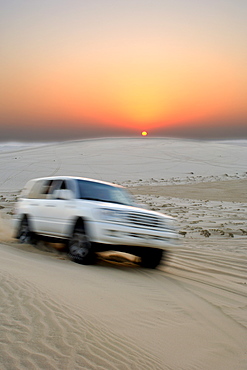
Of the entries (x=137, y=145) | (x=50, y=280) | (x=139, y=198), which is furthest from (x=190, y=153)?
(x=50, y=280)

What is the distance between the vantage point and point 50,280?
5973mm

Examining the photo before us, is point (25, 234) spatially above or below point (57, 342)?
below

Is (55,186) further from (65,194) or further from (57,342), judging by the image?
(57,342)

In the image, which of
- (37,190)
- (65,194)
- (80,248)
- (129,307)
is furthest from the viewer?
(37,190)

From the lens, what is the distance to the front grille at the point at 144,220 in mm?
7891

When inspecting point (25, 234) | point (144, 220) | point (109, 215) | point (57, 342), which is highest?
point (109, 215)

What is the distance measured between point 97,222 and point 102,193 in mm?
1175

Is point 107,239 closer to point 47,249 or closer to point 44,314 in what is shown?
point 47,249

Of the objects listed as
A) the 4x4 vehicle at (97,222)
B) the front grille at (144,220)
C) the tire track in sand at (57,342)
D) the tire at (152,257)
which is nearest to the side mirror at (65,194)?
the 4x4 vehicle at (97,222)

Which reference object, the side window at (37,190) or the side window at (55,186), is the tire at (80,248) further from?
the side window at (37,190)

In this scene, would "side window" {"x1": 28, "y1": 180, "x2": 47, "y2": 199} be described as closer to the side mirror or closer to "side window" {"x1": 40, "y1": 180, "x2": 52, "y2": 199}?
"side window" {"x1": 40, "y1": 180, "x2": 52, "y2": 199}

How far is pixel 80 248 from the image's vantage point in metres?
8.00

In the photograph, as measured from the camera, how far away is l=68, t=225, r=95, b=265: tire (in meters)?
7.85

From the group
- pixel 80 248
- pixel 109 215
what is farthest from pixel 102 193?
pixel 80 248
